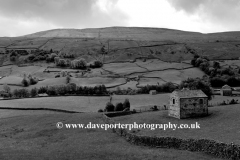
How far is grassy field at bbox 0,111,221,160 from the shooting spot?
111ft

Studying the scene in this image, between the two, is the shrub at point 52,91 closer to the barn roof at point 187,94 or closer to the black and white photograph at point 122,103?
the black and white photograph at point 122,103

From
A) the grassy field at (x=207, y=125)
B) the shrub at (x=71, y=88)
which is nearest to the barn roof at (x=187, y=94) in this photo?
the grassy field at (x=207, y=125)

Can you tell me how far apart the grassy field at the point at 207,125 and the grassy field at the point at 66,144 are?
571 centimetres

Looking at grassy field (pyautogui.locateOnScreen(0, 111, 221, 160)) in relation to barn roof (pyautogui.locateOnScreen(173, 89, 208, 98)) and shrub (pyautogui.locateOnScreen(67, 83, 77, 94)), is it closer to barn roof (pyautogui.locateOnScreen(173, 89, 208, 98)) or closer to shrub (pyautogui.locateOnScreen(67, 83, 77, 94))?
barn roof (pyautogui.locateOnScreen(173, 89, 208, 98))

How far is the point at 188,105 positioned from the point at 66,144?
28.6 meters

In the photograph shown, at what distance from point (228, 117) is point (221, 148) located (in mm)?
22894

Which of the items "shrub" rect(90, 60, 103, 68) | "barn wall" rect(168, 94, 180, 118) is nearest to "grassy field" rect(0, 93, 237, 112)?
"barn wall" rect(168, 94, 180, 118)

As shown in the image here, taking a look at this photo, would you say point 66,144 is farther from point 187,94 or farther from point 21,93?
point 21,93

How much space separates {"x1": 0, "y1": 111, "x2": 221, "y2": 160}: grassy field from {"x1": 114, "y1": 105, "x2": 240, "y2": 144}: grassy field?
5.71 metres

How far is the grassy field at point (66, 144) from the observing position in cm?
3385

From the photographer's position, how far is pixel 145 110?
6831cm

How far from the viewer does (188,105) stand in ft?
192

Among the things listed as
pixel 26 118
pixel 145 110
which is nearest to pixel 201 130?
pixel 145 110

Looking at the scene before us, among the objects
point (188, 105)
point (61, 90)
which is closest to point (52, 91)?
point (61, 90)
